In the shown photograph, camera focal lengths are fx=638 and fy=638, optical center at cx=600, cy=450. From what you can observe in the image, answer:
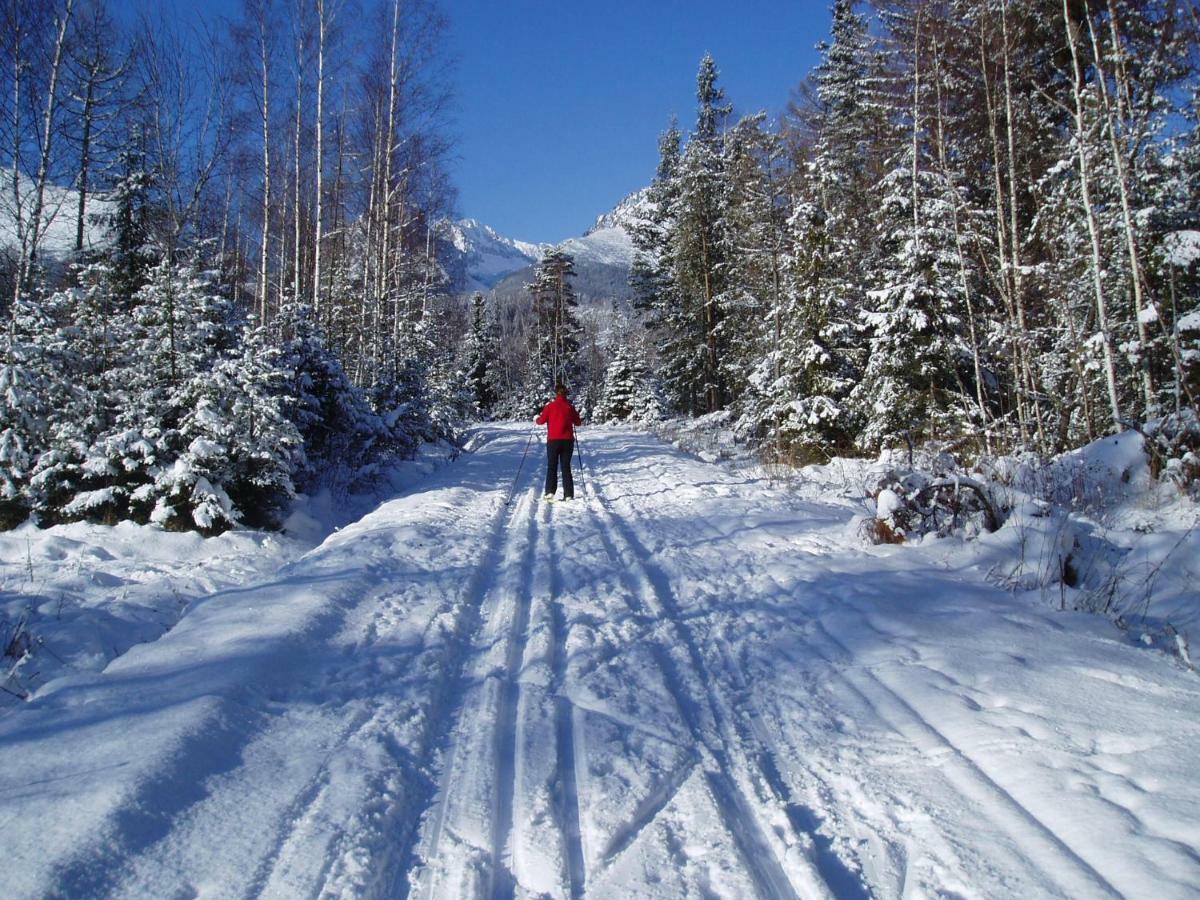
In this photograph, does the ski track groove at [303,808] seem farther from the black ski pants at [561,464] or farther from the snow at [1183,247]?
the snow at [1183,247]

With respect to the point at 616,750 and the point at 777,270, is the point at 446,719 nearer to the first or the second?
the point at 616,750

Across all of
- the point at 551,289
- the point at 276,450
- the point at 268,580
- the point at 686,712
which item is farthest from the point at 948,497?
the point at 551,289

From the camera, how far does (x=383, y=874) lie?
235cm

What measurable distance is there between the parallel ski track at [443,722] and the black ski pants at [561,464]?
318 centimetres

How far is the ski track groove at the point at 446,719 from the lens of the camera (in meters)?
2.40

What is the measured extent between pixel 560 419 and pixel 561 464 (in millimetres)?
867

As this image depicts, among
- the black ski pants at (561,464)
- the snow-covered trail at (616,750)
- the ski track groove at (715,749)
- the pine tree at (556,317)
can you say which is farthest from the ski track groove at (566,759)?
the pine tree at (556,317)

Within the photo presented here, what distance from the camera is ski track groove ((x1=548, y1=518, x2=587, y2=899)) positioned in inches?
93.8

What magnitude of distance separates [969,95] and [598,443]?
13.0 metres

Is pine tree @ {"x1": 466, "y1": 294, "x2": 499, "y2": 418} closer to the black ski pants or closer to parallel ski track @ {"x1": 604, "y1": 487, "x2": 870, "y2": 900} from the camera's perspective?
the black ski pants

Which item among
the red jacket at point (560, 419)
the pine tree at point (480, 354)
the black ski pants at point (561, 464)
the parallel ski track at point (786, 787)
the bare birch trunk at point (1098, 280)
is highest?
the pine tree at point (480, 354)

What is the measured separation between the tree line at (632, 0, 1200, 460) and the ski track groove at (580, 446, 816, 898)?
573 cm

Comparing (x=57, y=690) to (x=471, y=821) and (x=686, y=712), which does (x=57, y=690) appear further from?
(x=686, y=712)

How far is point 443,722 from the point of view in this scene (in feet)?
11.3
